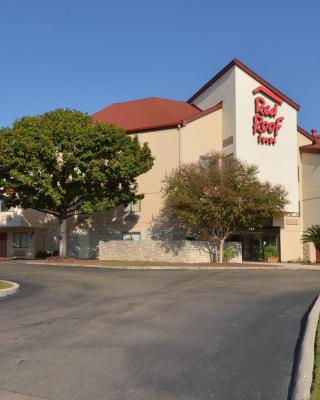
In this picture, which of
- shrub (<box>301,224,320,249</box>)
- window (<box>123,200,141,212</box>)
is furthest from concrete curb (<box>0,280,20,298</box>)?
shrub (<box>301,224,320,249</box>)

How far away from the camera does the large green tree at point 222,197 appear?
91.7ft

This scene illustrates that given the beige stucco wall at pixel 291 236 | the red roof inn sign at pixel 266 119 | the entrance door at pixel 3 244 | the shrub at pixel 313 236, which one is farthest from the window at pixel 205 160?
the entrance door at pixel 3 244

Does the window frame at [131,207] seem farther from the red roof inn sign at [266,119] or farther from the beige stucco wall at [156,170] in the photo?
the red roof inn sign at [266,119]

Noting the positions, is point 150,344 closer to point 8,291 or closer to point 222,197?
point 8,291

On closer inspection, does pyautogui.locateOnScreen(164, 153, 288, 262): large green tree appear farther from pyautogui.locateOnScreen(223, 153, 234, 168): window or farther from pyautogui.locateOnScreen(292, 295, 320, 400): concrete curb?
pyautogui.locateOnScreen(292, 295, 320, 400): concrete curb

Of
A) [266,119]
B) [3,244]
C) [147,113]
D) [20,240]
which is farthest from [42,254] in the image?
[266,119]

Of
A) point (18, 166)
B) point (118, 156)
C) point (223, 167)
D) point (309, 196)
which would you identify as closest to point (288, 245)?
point (309, 196)

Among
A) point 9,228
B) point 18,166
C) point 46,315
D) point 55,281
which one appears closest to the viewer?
point 46,315

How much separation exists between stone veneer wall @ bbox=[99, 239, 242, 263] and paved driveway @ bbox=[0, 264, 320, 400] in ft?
50.5

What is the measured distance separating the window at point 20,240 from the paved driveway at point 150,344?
1063 inches

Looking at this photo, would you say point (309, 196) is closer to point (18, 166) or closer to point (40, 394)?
point (18, 166)

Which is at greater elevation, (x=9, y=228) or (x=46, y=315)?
(x=9, y=228)

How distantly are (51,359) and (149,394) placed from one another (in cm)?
210

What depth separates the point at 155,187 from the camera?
115ft
